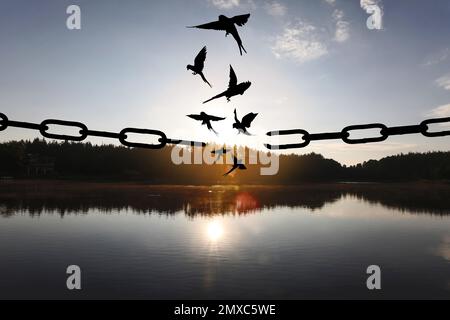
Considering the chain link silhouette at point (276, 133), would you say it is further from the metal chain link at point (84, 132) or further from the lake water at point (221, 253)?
the lake water at point (221, 253)

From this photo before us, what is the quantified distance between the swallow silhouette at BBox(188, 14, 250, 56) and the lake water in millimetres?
24067

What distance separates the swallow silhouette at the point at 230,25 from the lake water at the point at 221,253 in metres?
24.1

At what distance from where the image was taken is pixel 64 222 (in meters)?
52.8

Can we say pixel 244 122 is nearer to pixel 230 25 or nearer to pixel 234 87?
pixel 234 87

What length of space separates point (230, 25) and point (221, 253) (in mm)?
36495

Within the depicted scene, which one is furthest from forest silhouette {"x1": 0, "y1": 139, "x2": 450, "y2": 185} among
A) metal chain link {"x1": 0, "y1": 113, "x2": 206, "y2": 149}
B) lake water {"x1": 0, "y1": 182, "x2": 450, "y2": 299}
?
metal chain link {"x1": 0, "y1": 113, "x2": 206, "y2": 149}

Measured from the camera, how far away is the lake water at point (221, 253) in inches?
1053

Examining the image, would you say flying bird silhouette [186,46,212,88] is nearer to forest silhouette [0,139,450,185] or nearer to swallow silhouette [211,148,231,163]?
swallow silhouette [211,148,231,163]

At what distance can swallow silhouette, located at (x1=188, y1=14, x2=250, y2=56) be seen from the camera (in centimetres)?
296

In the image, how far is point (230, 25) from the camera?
119 inches

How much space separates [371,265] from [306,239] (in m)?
10.6

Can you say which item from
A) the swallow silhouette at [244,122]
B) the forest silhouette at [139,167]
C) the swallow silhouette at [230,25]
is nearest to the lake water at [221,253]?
the swallow silhouette at [244,122]

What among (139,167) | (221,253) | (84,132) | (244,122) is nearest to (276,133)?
(244,122)
